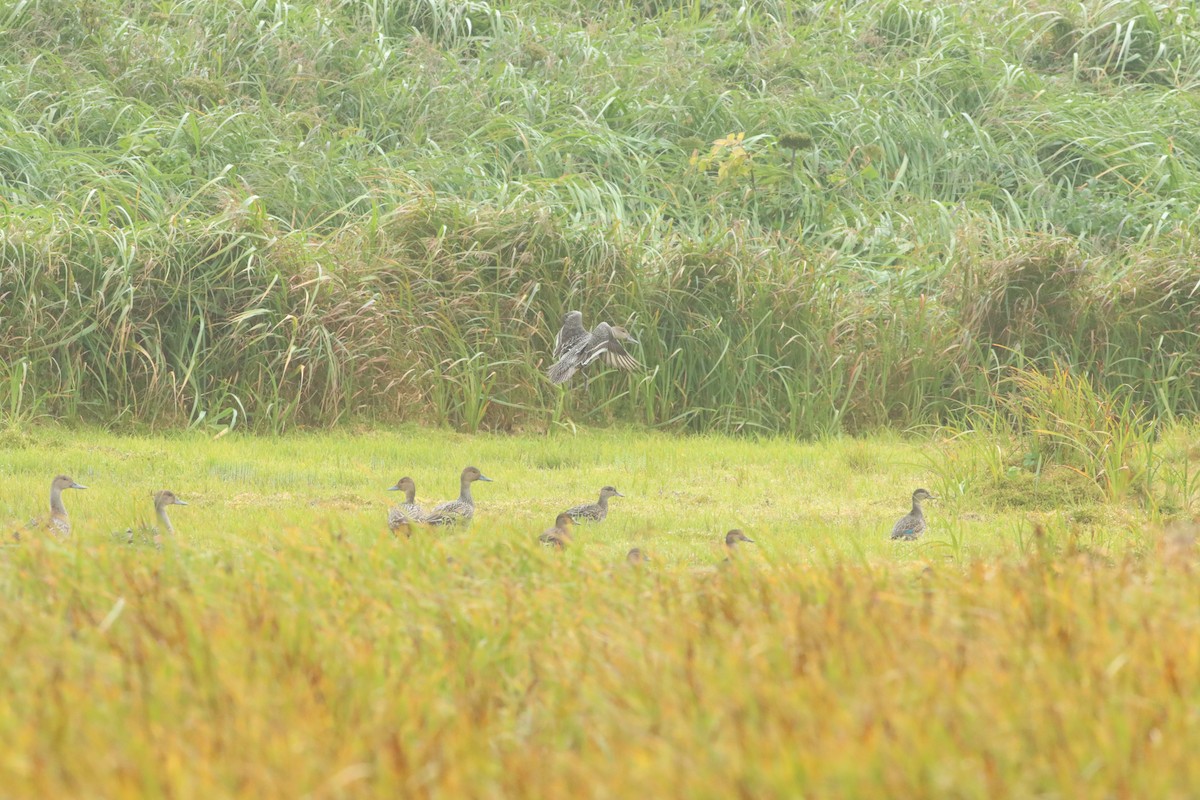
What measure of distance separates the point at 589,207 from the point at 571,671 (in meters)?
9.33

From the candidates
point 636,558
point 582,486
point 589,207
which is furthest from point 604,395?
point 636,558

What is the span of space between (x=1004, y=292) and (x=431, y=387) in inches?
170

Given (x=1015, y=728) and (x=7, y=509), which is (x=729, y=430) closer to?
(x=7, y=509)

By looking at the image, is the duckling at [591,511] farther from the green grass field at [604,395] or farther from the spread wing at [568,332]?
the spread wing at [568,332]

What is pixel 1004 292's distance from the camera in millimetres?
11031

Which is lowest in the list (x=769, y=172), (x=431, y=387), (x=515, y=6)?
(x=431, y=387)

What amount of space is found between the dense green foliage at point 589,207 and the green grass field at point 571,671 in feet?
13.9

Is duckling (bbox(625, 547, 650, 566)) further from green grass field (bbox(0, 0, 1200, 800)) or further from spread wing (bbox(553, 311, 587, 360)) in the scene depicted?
spread wing (bbox(553, 311, 587, 360))

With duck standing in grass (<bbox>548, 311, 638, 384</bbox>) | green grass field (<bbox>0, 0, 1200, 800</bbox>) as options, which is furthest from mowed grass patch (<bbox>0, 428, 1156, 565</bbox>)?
duck standing in grass (<bbox>548, 311, 638, 384</bbox>)

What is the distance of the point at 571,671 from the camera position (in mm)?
3654

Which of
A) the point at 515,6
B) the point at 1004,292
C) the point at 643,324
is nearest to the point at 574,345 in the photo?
the point at 643,324

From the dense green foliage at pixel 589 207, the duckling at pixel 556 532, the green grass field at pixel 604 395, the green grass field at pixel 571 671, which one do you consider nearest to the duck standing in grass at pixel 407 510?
the green grass field at pixel 604 395

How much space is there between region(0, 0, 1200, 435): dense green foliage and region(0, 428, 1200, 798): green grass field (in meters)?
4.25

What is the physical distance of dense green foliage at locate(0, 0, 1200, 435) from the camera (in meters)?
10.0
